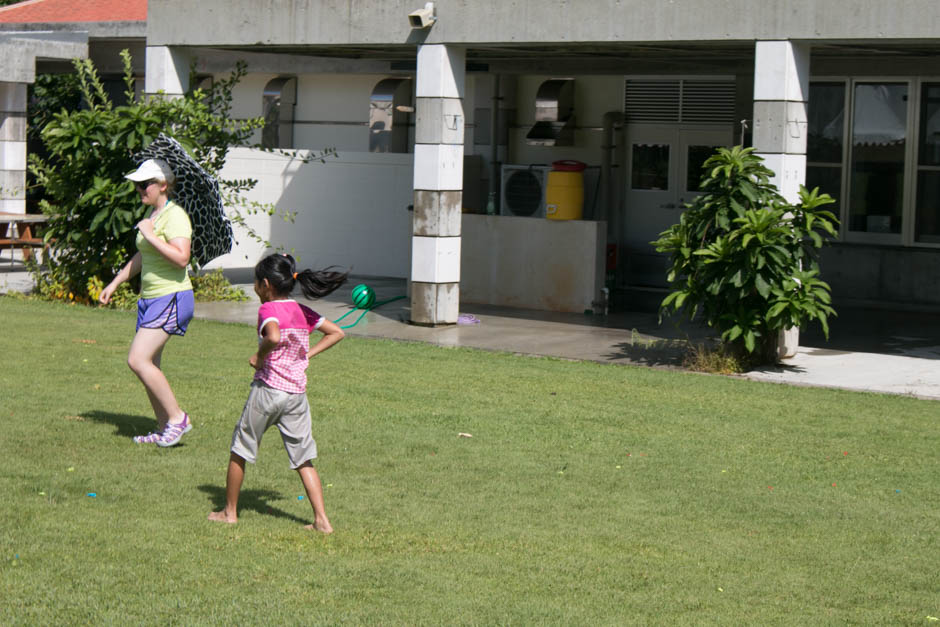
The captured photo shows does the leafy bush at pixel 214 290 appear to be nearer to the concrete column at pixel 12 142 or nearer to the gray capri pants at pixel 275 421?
the concrete column at pixel 12 142

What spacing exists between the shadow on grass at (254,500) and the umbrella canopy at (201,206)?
312 centimetres

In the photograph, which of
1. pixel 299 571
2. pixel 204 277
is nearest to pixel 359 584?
pixel 299 571

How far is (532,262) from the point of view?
17.5m

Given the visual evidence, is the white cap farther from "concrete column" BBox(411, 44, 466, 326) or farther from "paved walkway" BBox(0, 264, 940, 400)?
"concrete column" BBox(411, 44, 466, 326)

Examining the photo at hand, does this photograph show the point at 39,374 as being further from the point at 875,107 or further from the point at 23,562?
the point at 875,107

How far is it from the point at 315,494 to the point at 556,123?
14786 mm

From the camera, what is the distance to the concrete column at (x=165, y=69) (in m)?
16.6

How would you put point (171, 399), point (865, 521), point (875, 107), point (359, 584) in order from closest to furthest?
point (359, 584)
point (865, 521)
point (171, 399)
point (875, 107)

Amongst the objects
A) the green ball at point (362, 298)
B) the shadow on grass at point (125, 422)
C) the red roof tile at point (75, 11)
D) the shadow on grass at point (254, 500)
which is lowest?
the shadow on grass at point (254, 500)

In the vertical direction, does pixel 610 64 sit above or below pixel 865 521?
above

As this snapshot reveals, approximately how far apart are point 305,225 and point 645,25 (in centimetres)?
1054

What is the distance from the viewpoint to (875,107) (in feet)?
59.7

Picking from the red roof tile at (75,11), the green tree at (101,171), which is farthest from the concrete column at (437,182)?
the red roof tile at (75,11)

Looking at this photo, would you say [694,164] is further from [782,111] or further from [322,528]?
[322,528]
